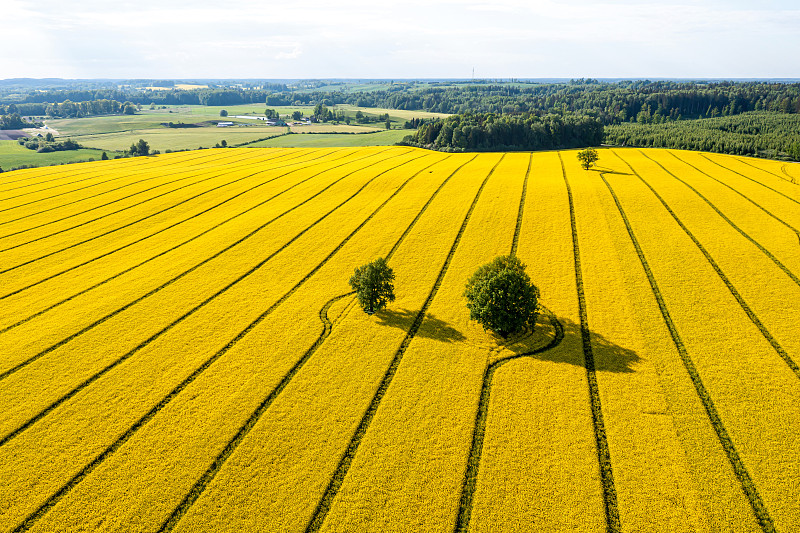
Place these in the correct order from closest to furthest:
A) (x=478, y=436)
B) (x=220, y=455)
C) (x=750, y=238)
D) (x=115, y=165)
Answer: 1. (x=220, y=455)
2. (x=478, y=436)
3. (x=750, y=238)
4. (x=115, y=165)

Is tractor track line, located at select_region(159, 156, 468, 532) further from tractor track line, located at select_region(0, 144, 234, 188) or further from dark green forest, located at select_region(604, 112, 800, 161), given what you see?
dark green forest, located at select_region(604, 112, 800, 161)

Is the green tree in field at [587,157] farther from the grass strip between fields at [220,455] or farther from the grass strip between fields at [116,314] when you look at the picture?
the grass strip between fields at [220,455]

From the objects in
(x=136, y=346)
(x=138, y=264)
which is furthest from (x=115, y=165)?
(x=136, y=346)

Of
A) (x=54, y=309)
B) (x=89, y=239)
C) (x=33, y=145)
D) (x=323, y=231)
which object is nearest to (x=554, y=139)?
(x=323, y=231)

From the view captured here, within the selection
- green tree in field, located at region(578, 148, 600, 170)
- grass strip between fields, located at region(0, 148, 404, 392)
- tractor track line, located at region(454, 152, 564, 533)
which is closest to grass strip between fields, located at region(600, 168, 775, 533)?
tractor track line, located at region(454, 152, 564, 533)

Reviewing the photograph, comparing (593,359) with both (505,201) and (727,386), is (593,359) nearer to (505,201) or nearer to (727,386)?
(727,386)

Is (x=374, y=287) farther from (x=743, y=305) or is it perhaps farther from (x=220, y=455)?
(x=743, y=305)
